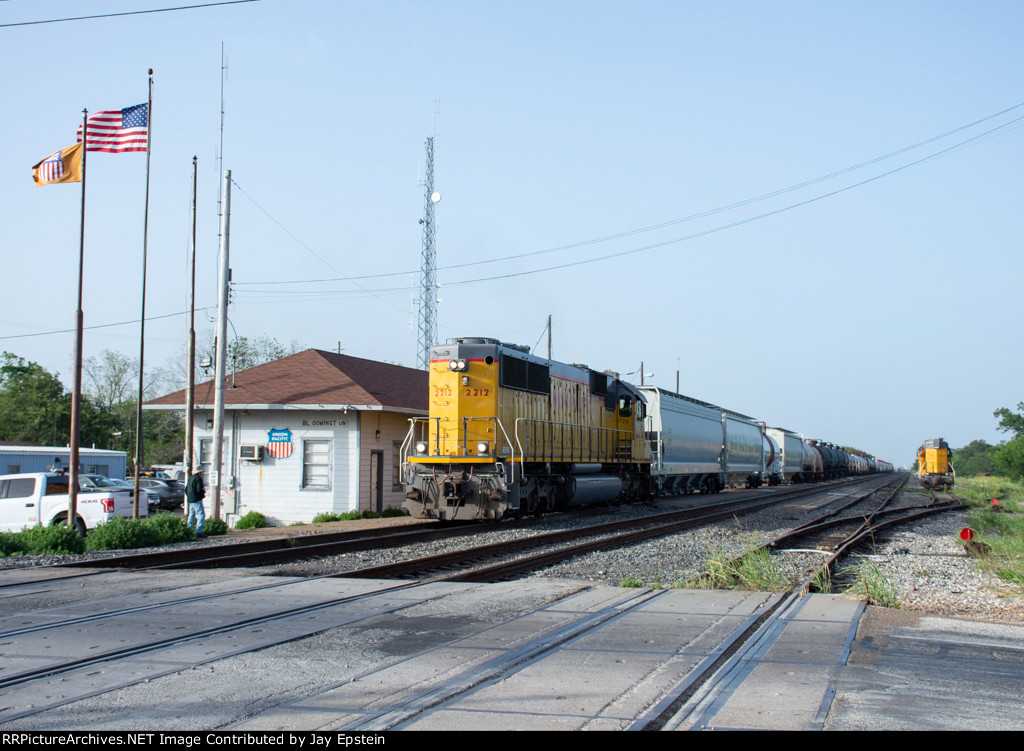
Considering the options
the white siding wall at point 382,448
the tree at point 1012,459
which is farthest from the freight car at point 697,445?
the tree at point 1012,459

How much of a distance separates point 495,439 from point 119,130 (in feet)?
38.9

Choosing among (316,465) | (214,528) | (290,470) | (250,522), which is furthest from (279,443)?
(214,528)

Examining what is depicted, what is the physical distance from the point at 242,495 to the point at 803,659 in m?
22.2

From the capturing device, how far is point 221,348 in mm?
21188

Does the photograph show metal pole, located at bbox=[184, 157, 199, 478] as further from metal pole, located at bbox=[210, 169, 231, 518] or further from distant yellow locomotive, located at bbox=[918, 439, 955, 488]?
distant yellow locomotive, located at bbox=[918, 439, 955, 488]

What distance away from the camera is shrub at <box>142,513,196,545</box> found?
17.1m

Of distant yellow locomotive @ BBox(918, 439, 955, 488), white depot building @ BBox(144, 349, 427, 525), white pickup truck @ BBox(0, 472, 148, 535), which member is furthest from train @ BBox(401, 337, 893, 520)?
distant yellow locomotive @ BBox(918, 439, 955, 488)

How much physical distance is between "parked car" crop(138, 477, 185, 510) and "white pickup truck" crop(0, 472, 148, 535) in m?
16.0

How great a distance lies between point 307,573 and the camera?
11320mm

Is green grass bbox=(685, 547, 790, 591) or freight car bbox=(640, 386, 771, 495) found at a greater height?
freight car bbox=(640, 386, 771, 495)

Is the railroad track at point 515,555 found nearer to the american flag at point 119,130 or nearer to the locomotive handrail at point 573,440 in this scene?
A: the locomotive handrail at point 573,440

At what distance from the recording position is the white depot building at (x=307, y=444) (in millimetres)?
24656

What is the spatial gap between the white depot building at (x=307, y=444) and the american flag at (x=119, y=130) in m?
7.83

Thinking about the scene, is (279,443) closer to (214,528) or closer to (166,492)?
(214,528)
